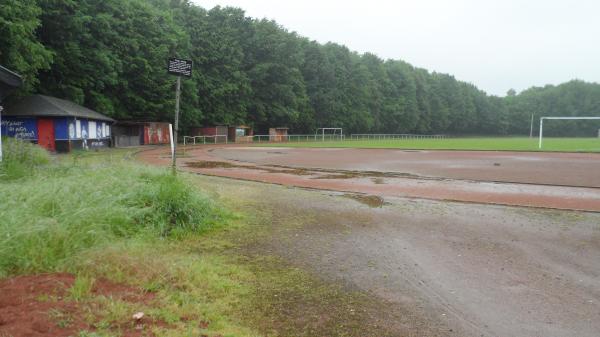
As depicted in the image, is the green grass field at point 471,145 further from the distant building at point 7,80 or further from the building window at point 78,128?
the distant building at point 7,80

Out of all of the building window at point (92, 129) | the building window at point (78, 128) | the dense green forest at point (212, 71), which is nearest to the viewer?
the building window at point (78, 128)

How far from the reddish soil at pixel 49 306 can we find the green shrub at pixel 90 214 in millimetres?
363

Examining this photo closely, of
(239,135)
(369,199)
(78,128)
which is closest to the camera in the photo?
(369,199)

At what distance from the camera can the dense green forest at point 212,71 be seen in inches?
1368

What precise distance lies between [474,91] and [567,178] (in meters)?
119

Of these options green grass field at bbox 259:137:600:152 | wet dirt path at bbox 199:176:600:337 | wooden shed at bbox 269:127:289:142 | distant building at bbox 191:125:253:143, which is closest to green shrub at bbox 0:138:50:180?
wet dirt path at bbox 199:176:600:337

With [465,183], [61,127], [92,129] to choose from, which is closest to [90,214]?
[465,183]

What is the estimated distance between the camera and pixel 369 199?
37.5 ft

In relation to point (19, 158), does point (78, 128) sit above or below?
above

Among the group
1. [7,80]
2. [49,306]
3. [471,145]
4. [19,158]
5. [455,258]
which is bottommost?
[455,258]

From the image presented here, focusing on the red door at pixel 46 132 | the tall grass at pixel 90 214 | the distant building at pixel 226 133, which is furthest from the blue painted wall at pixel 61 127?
the distant building at pixel 226 133

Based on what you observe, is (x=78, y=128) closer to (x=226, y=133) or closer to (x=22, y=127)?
(x=22, y=127)

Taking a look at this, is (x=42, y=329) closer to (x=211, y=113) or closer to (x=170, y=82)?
(x=170, y=82)

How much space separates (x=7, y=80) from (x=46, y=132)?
19.7m
